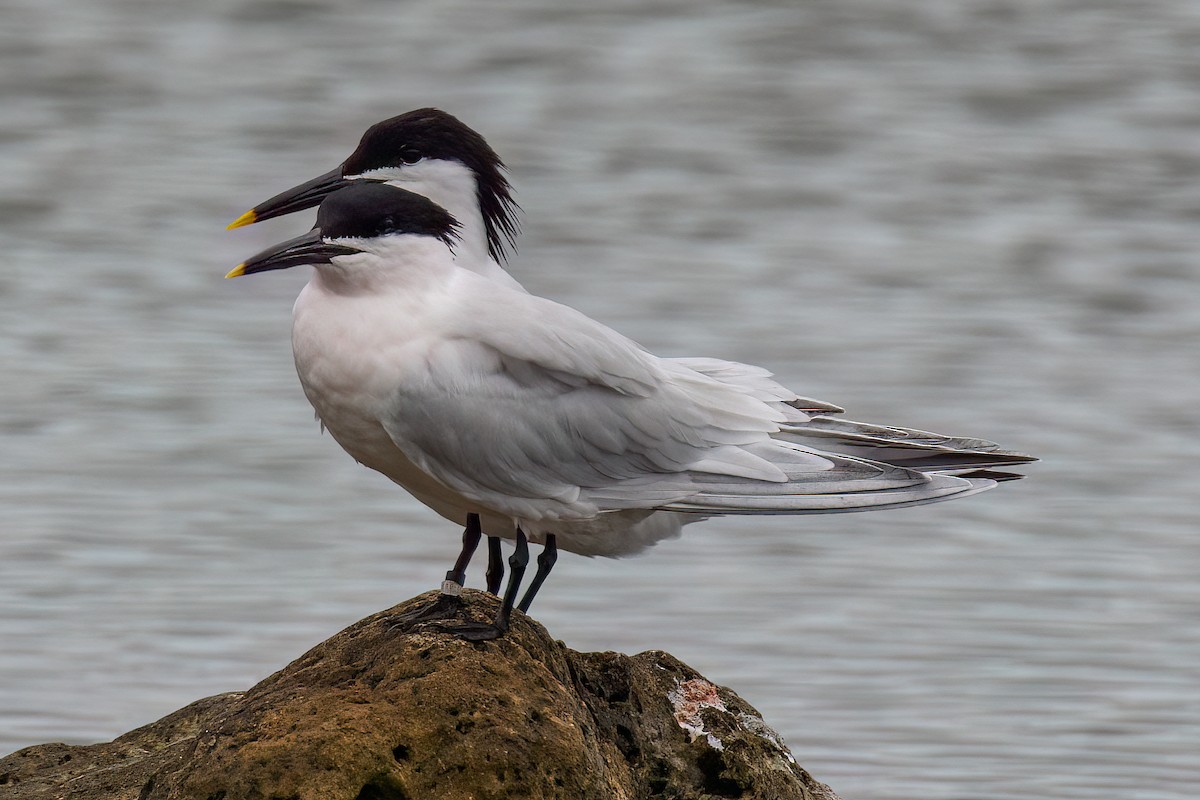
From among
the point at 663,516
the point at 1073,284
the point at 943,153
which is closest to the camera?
the point at 663,516

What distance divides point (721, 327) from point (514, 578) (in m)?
4.98

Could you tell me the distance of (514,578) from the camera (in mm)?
4191

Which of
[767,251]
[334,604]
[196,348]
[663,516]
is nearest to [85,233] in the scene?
[196,348]

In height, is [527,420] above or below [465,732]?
above

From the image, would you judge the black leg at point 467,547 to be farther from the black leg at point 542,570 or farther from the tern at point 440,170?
the tern at point 440,170

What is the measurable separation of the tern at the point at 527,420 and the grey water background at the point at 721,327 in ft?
5.31

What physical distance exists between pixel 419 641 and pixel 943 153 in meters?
8.34

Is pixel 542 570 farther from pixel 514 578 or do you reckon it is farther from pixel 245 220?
pixel 245 220

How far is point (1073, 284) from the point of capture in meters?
9.99

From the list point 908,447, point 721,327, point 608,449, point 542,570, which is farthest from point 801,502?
point 721,327

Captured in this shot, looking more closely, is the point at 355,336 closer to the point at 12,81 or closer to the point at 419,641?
the point at 419,641

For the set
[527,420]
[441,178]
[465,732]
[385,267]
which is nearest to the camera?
[465,732]

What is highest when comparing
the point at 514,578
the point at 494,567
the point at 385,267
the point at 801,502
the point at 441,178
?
the point at 441,178

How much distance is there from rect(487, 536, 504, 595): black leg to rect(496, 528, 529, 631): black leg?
1.09 ft
